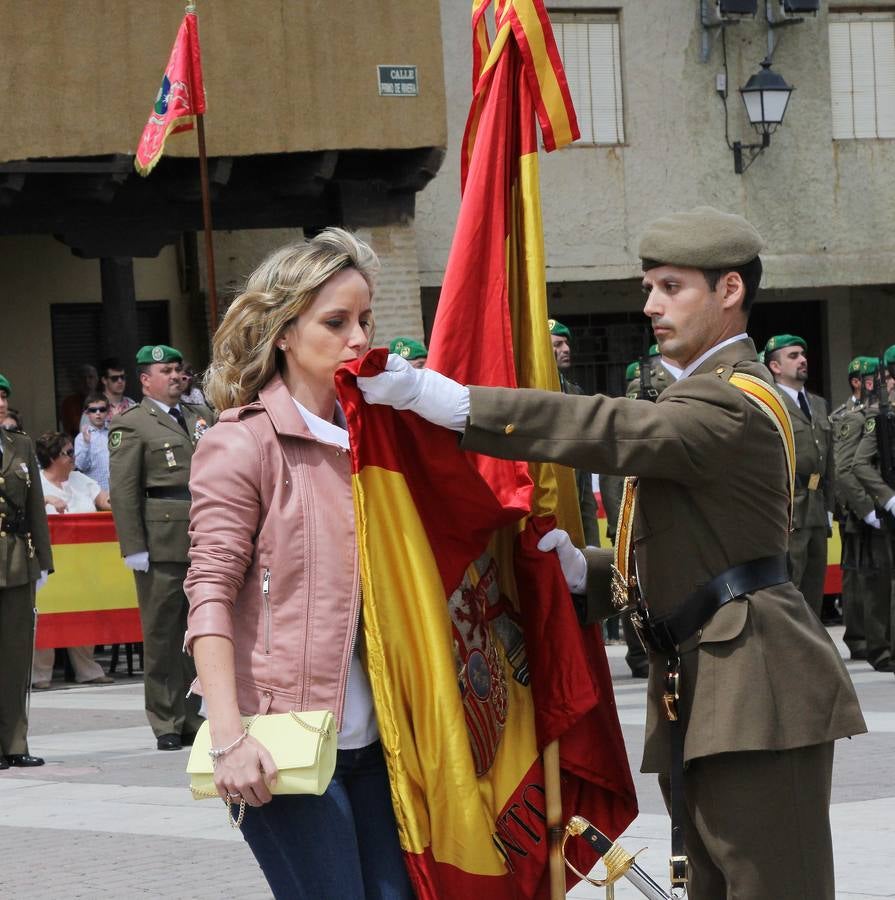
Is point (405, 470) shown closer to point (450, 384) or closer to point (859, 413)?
point (450, 384)

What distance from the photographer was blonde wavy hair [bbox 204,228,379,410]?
367cm

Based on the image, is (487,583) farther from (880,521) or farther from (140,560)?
(880,521)

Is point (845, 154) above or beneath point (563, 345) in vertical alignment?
above

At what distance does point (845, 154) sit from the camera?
22.1 m

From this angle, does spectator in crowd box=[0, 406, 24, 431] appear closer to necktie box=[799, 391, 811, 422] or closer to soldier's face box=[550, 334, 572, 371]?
soldier's face box=[550, 334, 572, 371]

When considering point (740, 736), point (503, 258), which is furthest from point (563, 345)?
point (740, 736)

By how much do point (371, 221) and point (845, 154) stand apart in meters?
6.90

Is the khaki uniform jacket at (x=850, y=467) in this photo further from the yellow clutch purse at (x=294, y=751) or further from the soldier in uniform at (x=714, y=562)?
the yellow clutch purse at (x=294, y=751)

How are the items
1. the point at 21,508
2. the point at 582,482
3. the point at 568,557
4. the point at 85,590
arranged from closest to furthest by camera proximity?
1. the point at 568,557
2. the point at 21,508
3. the point at 582,482
4. the point at 85,590

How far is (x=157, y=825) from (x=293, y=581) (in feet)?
14.1

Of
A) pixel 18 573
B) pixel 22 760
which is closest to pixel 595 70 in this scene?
pixel 18 573

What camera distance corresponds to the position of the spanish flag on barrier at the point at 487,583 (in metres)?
3.60

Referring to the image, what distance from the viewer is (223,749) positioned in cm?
338

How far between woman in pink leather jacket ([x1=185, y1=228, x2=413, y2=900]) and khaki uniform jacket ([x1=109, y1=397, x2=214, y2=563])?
6.89 m
